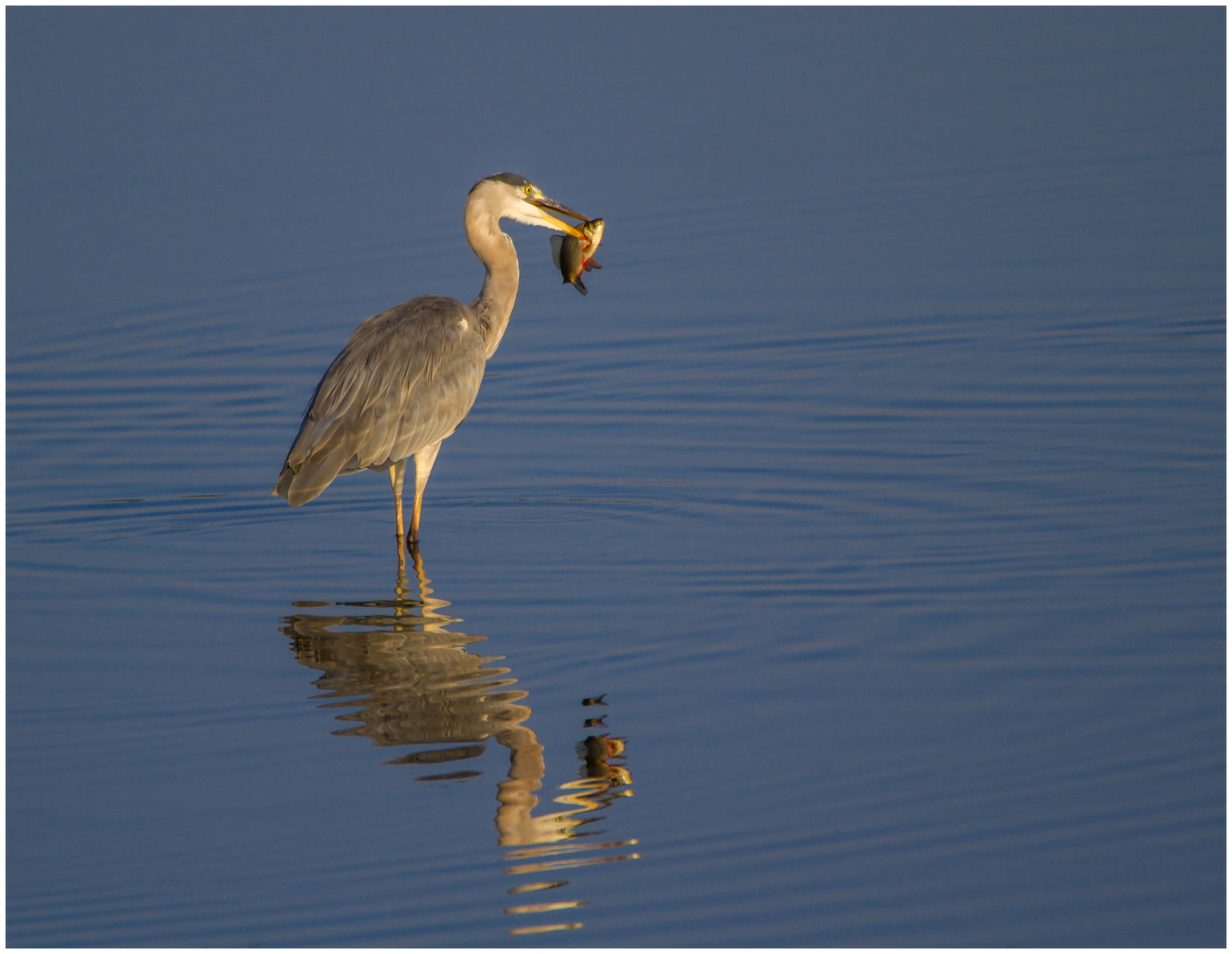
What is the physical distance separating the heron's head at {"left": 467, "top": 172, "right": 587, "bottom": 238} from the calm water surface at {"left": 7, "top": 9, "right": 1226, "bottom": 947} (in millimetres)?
1481

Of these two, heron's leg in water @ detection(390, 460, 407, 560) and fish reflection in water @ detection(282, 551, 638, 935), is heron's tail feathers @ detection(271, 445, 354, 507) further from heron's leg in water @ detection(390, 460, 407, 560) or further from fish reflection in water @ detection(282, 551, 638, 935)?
fish reflection in water @ detection(282, 551, 638, 935)

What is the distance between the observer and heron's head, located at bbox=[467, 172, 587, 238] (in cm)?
1036

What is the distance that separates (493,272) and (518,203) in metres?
0.46

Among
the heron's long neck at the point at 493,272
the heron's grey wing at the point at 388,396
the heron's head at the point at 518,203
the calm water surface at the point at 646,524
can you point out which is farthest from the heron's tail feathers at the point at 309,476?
the heron's head at the point at 518,203

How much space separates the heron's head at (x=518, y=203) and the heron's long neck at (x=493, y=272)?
99 mm

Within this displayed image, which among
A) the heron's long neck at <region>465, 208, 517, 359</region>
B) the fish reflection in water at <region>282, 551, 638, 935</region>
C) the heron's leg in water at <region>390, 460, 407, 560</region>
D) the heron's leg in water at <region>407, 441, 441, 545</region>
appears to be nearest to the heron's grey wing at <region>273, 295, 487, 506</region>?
the heron's leg in water at <region>407, 441, 441, 545</region>

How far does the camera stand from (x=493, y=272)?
412 inches

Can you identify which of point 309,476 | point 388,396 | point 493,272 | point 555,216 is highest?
point 555,216

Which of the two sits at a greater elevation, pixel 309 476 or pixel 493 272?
pixel 493 272

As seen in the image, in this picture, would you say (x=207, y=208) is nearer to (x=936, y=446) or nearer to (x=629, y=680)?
(x=936, y=446)

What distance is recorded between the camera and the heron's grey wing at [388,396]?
905 cm

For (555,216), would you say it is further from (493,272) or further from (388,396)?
(388,396)

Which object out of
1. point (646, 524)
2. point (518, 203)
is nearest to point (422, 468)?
point (646, 524)

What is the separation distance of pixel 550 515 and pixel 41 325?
22.5 feet
